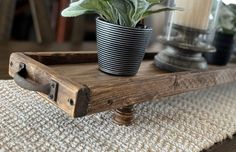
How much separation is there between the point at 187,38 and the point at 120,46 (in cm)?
34

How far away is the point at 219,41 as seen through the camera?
Answer: 1.04 meters

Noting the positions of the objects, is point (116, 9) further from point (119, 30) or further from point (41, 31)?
point (41, 31)

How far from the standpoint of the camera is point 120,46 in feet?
2.09

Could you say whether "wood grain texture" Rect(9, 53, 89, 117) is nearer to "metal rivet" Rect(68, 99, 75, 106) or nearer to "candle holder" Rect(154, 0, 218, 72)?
"metal rivet" Rect(68, 99, 75, 106)

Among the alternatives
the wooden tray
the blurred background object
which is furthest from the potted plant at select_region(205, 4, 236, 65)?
the blurred background object

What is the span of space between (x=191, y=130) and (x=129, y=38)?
0.25 meters

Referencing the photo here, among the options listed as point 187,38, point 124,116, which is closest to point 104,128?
point 124,116

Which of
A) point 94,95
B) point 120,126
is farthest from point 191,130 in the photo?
point 94,95

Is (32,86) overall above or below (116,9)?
below

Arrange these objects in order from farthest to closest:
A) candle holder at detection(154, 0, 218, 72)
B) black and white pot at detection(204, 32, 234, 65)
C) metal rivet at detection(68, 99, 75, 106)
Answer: black and white pot at detection(204, 32, 234, 65) → candle holder at detection(154, 0, 218, 72) → metal rivet at detection(68, 99, 75, 106)

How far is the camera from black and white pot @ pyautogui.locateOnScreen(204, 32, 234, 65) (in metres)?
1.01

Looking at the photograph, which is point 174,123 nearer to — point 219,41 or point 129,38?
point 129,38

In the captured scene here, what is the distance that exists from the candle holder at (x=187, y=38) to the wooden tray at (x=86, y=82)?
0.05 meters

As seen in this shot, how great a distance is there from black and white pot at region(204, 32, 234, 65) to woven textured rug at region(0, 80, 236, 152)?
0.22 meters
